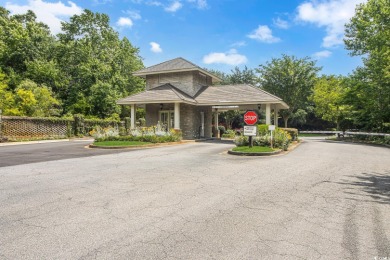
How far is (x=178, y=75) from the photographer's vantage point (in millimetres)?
25344

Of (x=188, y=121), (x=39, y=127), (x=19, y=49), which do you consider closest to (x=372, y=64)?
(x=188, y=121)

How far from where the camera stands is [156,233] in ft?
13.3

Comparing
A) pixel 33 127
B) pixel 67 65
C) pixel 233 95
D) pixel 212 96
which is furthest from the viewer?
pixel 67 65

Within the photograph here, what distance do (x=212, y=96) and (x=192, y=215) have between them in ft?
65.8

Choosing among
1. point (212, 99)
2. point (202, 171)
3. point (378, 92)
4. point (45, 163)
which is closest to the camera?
point (202, 171)

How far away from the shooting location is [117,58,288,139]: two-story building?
22656 millimetres

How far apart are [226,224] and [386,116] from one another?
29.4 meters

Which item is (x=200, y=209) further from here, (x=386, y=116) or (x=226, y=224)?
(x=386, y=116)

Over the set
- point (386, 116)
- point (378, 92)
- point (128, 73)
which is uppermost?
point (128, 73)

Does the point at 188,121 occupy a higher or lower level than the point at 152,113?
lower

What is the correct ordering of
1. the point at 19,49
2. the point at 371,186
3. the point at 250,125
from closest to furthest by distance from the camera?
1. the point at 371,186
2. the point at 250,125
3. the point at 19,49

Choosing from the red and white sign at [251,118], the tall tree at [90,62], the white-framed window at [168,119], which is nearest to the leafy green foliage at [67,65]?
the tall tree at [90,62]

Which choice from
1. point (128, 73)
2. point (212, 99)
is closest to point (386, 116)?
point (212, 99)

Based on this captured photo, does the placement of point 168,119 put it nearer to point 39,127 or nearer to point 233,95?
point 233,95
